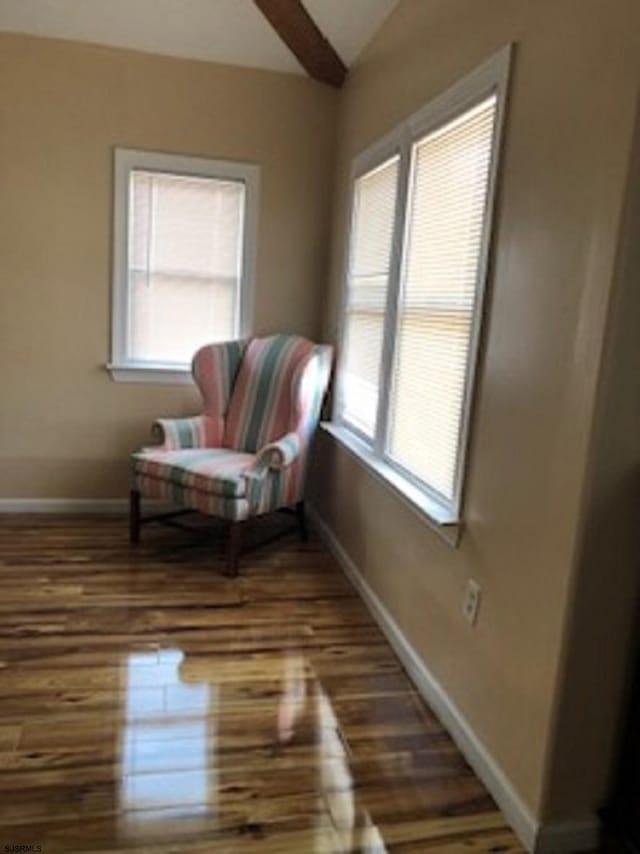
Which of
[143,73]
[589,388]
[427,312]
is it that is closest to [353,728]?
[589,388]

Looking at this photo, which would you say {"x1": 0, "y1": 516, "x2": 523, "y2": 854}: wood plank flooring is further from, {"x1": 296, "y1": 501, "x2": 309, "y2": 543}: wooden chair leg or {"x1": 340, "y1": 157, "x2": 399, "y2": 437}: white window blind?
{"x1": 340, "y1": 157, "x2": 399, "y2": 437}: white window blind

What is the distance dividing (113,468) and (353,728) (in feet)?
7.84

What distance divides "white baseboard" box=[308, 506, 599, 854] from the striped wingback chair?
76 centimetres

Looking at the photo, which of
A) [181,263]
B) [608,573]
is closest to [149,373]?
[181,263]

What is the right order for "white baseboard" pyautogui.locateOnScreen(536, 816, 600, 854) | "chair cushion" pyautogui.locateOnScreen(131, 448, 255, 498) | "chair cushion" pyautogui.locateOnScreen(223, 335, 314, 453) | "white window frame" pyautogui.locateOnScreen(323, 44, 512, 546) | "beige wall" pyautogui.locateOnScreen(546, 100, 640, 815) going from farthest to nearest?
"chair cushion" pyautogui.locateOnScreen(223, 335, 314, 453) < "chair cushion" pyautogui.locateOnScreen(131, 448, 255, 498) < "white window frame" pyautogui.locateOnScreen(323, 44, 512, 546) < "white baseboard" pyautogui.locateOnScreen(536, 816, 600, 854) < "beige wall" pyautogui.locateOnScreen(546, 100, 640, 815)

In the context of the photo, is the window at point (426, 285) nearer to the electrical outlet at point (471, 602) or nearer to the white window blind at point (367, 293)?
the white window blind at point (367, 293)

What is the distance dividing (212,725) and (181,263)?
8.50ft

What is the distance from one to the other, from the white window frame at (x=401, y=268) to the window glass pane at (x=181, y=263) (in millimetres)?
751

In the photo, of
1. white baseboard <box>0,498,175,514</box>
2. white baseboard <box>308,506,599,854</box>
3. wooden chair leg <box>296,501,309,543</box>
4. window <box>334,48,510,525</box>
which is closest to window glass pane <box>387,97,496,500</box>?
window <box>334,48,510,525</box>

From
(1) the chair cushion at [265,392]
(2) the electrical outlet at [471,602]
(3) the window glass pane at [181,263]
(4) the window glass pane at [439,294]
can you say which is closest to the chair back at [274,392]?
(1) the chair cushion at [265,392]

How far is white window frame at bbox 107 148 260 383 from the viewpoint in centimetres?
363

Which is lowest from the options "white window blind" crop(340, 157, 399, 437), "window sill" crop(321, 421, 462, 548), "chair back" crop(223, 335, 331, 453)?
"window sill" crop(321, 421, 462, 548)

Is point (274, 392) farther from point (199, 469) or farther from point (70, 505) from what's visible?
point (70, 505)

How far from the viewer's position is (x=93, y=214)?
11.9 feet
